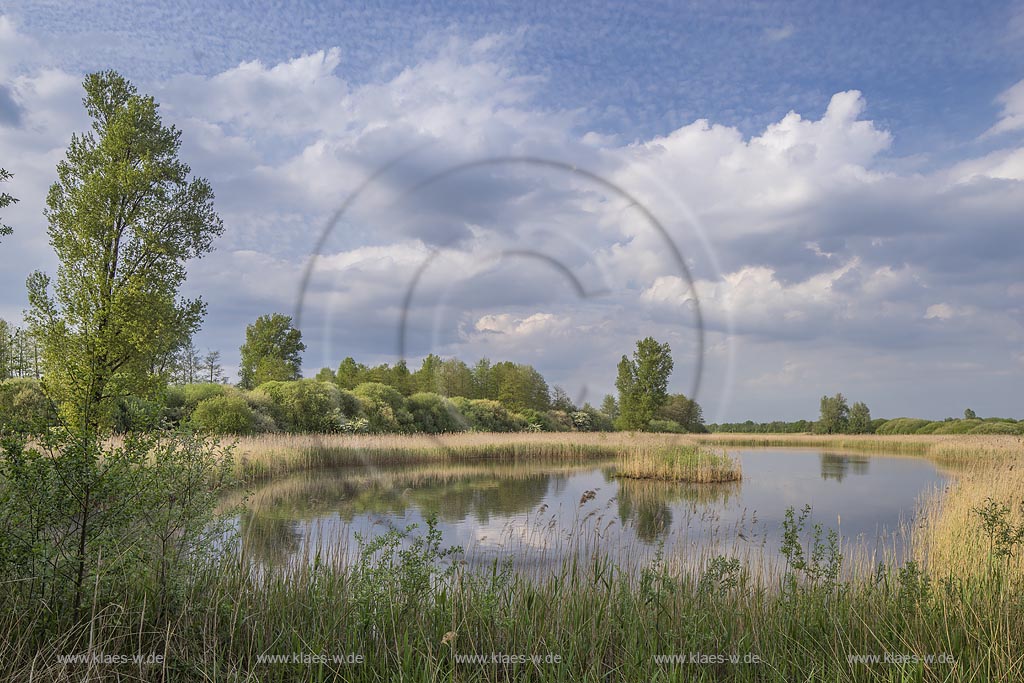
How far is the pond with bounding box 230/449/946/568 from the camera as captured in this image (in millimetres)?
8750

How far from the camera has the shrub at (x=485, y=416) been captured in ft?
94.2

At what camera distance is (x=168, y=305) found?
1753 cm

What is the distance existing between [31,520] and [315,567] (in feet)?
6.58

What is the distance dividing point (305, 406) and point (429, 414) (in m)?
6.31

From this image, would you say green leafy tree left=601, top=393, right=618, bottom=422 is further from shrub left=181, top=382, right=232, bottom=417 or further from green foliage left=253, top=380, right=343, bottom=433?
shrub left=181, top=382, right=232, bottom=417

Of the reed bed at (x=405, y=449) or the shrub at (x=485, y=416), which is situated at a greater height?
the shrub at (x=485, y=416)

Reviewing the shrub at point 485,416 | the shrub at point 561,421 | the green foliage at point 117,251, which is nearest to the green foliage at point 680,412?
the shrub at point 561,421

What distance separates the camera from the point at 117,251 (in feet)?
58.1

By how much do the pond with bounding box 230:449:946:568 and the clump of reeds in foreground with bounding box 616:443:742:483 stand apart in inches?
28.2

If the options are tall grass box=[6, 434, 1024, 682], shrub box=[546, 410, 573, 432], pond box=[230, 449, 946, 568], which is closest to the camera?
tall grass box=[6, 434, 1024, 682]

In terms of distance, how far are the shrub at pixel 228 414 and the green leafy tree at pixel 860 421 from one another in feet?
220
